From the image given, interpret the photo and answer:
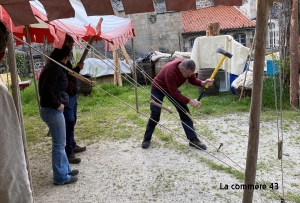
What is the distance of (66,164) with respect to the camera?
140 inches

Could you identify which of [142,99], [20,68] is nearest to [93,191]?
[142,99]

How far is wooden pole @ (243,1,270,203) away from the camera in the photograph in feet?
6.58

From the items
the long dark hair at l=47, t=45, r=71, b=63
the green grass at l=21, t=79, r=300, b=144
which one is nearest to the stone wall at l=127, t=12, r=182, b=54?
the green grass at l=21, t=79, r=300, b=144

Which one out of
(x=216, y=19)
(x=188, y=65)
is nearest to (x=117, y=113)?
(x=188, y=65)

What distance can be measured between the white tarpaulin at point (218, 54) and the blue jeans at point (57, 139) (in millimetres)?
6319

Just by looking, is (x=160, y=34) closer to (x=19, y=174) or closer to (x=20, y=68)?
(x=20, y=68)

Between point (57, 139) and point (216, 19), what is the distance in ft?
59.3

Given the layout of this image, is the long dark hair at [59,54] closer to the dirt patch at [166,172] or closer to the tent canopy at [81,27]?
the tent canopy at [81,27]

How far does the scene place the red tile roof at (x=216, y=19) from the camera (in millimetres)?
18219

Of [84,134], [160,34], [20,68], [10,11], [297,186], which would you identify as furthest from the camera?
[160,34]

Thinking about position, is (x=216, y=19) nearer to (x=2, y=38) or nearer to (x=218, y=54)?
(x=218, y=54)

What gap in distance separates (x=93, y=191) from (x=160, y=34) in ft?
50.0

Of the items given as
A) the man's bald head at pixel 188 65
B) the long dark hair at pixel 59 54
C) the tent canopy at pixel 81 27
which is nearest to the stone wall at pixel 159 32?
the tent canopy at pixel 81 27

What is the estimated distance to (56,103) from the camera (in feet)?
10.5
